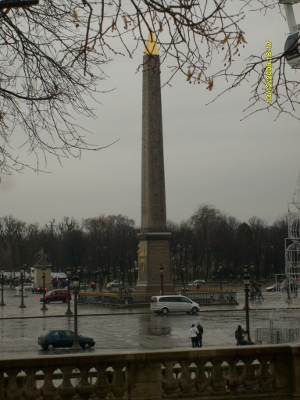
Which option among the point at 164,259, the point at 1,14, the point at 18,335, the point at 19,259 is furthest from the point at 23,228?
the point at 1,14

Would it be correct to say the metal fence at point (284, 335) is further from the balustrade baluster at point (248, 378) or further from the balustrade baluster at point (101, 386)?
the balustrade baluster at point (101, 386)

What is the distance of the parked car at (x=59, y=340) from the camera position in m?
28.8

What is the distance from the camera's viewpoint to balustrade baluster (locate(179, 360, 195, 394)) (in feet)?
28.9

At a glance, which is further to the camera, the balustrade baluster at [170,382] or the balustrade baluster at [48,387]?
the balustrade baluster at [170,382]

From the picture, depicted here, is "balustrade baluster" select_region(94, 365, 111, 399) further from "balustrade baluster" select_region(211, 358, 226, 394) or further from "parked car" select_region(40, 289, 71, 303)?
"parked car" select_region(40, 289, 71, 303)

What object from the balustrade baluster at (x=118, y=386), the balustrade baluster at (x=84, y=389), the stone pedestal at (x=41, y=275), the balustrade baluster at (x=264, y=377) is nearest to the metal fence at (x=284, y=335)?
the balustrade baluster at (x=264, y=377)

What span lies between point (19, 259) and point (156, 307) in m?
80.5

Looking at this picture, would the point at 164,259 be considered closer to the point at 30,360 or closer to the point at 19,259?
the point at 30,360

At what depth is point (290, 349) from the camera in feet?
29.3

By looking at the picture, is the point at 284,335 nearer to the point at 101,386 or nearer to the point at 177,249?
the point at 101,386

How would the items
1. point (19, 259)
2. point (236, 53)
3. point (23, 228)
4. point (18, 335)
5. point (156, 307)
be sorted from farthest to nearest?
point (23, 228)
point (19, 259)
point (156, 307)
point (18, 335)
point (236, 53)

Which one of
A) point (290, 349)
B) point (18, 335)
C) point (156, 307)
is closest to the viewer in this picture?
point (290, 349)

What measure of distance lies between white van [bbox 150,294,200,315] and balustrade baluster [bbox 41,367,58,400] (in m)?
40.7

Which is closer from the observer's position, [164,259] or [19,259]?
[164,259]
